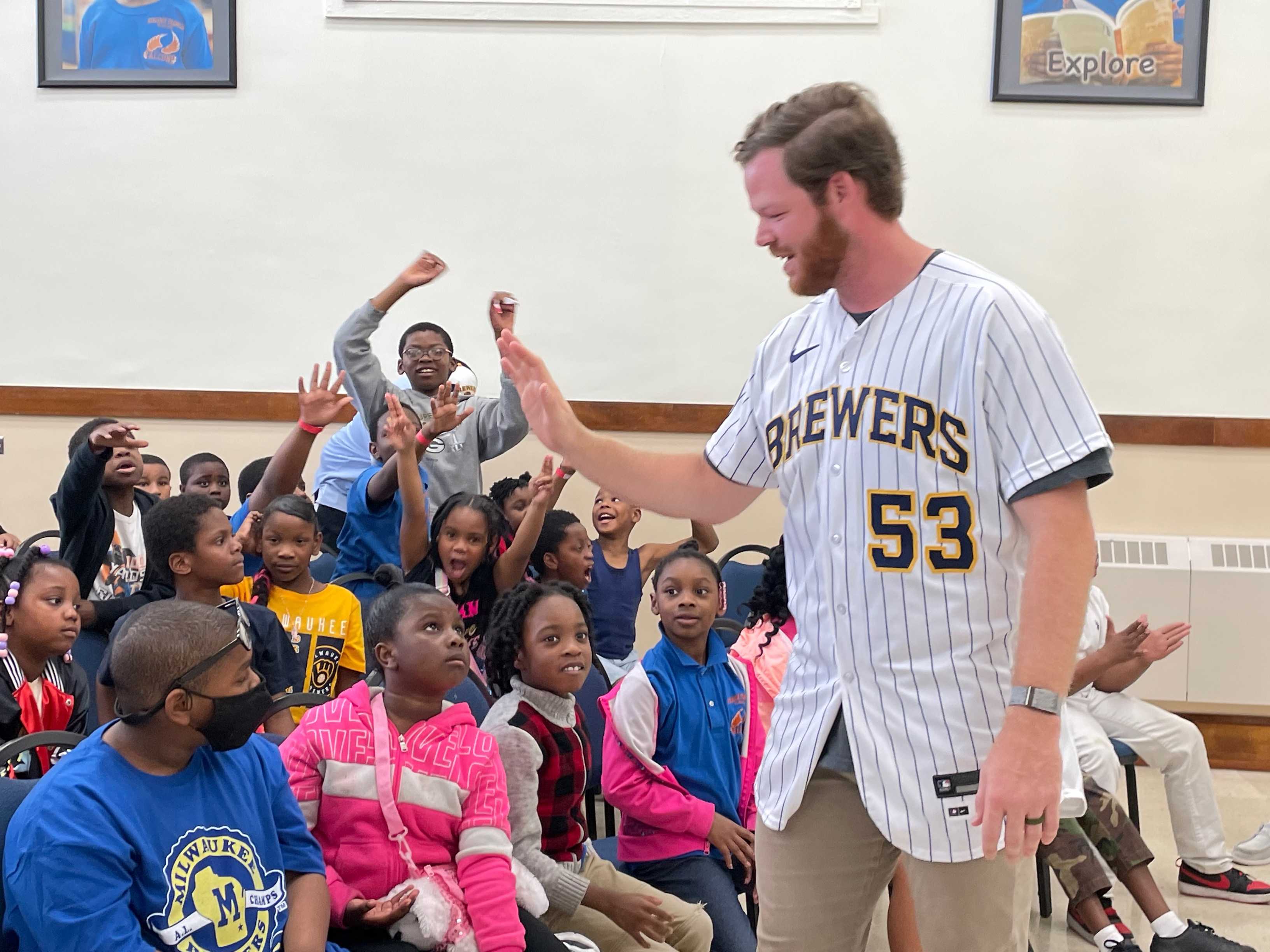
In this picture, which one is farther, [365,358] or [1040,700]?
[365,358]

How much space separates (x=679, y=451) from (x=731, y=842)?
8.31ft

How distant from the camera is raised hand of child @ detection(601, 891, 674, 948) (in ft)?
7.27

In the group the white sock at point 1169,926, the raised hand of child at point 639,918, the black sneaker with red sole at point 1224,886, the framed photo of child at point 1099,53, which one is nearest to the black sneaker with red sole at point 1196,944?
the white sock at point 1169,926

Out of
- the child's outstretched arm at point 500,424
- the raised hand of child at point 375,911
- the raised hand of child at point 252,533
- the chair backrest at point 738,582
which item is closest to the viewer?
the raised hand of child at point 375,911

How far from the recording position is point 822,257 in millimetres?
1321

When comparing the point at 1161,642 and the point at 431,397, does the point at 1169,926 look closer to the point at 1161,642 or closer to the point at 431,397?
the point at 1161,642

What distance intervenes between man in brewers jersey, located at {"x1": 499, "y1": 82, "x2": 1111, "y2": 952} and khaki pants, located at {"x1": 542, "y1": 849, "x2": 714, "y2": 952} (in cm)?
88

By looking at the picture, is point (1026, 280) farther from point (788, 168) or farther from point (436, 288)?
point (788, 168)

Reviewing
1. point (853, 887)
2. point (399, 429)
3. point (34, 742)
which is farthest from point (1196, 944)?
point (34, 742)

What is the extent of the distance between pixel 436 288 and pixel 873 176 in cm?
362

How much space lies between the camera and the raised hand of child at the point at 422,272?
12.1 ft

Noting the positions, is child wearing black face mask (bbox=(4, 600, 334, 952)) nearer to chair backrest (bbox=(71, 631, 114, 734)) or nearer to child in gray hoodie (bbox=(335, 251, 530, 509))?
chair backrest (bbox=(71, 631, 114, 734))

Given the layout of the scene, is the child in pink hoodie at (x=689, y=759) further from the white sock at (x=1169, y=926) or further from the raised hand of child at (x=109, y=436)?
the raised hand of child at (x=109, y=436)

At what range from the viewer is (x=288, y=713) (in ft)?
8.65
